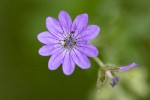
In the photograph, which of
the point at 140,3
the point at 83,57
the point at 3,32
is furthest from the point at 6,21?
the point at 83,57

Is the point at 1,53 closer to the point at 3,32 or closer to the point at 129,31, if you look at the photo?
the point at 3,32

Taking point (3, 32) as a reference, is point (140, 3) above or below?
below

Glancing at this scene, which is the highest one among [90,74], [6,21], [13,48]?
[6,21]

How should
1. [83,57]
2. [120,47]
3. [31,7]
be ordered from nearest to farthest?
[83,57] → [120,47] → [31,7]

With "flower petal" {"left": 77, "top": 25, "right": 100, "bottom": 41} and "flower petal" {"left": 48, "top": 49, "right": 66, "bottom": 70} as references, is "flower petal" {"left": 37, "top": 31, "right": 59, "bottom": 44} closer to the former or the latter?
"flower petal" {"left": 48, "top": 49, "right": 66, "bottom": 70}

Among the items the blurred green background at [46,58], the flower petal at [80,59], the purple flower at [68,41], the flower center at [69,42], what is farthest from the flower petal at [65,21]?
the blurred green background at [46,58]

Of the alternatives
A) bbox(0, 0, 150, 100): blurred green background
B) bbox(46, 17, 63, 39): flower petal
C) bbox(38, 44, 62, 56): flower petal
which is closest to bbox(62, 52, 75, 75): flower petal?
bbox(38, 44, 62, 56): flower petal
